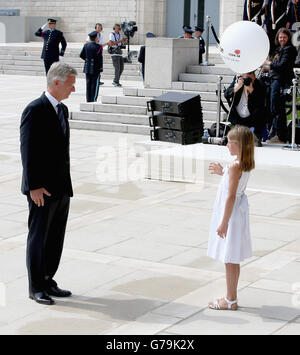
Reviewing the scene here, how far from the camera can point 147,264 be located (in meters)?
7.25

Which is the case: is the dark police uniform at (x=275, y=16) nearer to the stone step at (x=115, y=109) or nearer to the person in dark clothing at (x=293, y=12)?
the person in dark clothing at (x=293, y=12)

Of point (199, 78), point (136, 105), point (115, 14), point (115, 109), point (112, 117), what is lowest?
point (112, 117)

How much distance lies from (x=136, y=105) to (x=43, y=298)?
1101 cm

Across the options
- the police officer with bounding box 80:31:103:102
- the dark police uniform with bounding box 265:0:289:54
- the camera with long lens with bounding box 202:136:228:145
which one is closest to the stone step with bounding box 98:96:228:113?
the dark police uniform with bounding box 265:0:289:54

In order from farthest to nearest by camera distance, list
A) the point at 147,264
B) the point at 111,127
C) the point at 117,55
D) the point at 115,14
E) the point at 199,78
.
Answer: the point at 115,14
the point at 117,55
the point at 199,78
the point at 111,127
the point at 147,264

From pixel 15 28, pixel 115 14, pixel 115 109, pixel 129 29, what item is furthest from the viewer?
pixel 15 28

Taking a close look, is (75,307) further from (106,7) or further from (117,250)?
(106,7)

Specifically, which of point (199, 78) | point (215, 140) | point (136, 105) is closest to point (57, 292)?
point (215, 140)

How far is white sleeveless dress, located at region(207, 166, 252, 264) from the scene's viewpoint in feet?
19.6

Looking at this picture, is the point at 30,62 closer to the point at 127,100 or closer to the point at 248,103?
the point at 127,100

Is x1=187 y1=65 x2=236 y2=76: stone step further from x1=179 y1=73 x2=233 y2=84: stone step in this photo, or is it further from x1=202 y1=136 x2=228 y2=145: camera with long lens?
x1=202 y1=136 x2=228 y2=145: camera with long lens

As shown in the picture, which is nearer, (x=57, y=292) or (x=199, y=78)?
(x=57, y=292)
